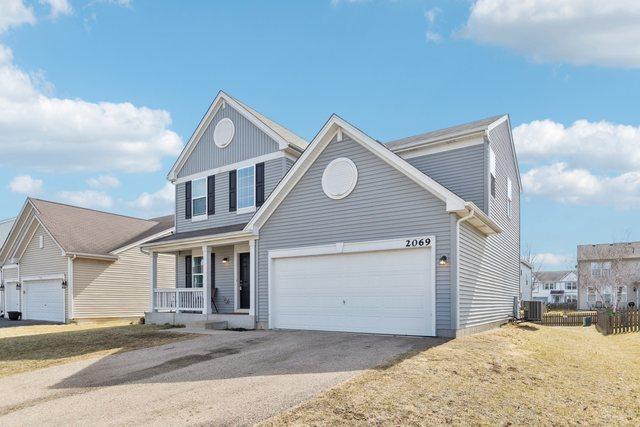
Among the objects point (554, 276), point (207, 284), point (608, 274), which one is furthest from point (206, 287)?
point (554, 276)

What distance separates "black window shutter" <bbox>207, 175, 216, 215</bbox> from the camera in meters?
20.0

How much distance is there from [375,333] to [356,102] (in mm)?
10561

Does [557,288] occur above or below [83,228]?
below

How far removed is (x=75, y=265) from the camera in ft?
75.0

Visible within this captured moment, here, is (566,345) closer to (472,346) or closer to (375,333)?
(472,346)

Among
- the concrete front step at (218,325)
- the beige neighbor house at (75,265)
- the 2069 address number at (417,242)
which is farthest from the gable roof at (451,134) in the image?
the beige neighbor house at (75,265)

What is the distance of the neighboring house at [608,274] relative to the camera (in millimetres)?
47531

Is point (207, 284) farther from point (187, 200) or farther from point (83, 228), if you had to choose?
point (83, 228)

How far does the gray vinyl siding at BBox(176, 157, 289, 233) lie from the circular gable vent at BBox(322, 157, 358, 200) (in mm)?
3899

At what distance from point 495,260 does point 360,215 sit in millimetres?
6398

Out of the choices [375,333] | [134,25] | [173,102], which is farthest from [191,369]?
[134,25]

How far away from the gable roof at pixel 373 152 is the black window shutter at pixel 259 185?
2734 mm

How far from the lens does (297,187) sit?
14.7 m

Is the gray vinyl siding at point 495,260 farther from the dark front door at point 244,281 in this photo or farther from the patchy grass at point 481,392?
the dark front door at point 244,281
